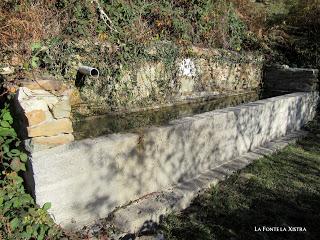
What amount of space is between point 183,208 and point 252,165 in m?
1.54

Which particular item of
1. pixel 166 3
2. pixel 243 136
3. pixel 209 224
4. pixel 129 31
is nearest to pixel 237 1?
pixel 166 3

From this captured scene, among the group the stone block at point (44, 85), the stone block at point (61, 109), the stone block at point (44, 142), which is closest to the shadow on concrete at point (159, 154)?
the stone block at point (44, 142)

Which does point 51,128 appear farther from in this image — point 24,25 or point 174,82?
point 174,82

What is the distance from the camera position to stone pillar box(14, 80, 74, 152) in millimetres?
2691

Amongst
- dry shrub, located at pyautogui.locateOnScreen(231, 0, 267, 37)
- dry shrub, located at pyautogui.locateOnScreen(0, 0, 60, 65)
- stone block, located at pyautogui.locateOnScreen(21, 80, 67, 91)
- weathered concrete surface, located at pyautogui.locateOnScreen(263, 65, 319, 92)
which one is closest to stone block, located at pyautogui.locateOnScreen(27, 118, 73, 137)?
stone block, located at pyautogui.locateOnScreen(21, 80, 67, 91)

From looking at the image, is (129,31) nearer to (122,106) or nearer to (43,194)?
(122,106)

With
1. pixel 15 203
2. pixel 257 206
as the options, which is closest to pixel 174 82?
pixel 257 206

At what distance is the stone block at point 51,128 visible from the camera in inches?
106

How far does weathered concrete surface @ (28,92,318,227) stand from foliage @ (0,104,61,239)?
4.3 inches

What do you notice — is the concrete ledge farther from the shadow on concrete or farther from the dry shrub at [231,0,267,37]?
the dry shrub at [231,0,267,37]

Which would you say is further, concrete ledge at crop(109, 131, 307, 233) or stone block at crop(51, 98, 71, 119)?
concrete ledge at crop(109, 131, 307, 233)

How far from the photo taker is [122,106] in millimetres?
6562

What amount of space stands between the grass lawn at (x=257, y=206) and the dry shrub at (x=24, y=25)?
12.4 feet

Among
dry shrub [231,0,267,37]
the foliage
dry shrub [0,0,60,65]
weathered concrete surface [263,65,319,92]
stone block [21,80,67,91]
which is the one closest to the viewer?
the foliage
